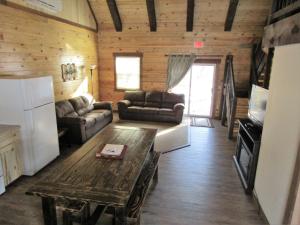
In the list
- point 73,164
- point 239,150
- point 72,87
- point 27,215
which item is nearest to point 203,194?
point 239,150

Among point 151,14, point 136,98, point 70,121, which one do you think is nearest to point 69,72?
point 70,121

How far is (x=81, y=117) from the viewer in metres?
4.69

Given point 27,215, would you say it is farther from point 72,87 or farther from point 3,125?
point 72,87

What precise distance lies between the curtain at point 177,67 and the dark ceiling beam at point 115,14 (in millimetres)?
1892

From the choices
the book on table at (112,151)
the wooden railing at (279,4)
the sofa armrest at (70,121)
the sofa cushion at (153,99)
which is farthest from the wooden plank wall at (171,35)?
the book on table at (112,151)

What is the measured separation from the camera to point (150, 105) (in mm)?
6613

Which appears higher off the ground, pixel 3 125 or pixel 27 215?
pixel 3 125

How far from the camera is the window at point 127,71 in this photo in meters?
7.14

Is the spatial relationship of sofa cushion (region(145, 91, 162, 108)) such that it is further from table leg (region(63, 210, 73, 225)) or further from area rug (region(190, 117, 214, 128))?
table leg (region(63, 210, 73, 225))

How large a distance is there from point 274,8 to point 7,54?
13.6 ft

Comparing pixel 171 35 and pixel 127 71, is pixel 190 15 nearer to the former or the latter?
pixel 171 35

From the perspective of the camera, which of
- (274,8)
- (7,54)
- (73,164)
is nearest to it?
(73,164)

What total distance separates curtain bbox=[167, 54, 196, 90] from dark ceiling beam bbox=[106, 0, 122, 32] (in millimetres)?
1892

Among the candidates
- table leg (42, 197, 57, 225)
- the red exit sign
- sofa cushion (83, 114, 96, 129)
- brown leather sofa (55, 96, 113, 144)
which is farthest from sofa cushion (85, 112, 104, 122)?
the red exit sign
